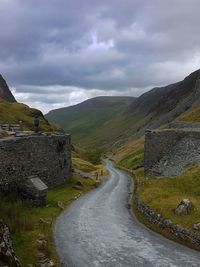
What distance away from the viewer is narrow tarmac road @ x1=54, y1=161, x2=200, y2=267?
28.9m

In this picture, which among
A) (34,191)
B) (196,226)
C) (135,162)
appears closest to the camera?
(196,226)

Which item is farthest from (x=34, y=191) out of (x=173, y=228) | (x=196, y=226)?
Result: (x=196, y=226)

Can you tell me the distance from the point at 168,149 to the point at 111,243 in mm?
46386

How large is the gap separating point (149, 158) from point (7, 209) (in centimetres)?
4468

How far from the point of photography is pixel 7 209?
128 ft

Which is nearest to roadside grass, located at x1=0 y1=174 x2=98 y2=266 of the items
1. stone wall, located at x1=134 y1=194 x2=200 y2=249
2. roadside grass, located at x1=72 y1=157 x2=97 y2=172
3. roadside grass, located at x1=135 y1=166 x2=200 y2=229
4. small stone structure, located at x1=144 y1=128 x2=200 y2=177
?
stone wall, located at x1=134 y1=194 x2=200 y2=249

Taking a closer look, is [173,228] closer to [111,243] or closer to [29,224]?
[111,243]

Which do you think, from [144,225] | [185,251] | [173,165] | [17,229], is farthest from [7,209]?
[173,165]

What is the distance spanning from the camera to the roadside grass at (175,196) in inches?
1388

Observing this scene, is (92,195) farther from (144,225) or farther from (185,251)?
(185,251)

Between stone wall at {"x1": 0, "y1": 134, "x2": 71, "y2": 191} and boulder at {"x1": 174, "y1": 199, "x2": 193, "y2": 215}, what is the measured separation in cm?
1939

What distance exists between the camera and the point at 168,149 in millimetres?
78250

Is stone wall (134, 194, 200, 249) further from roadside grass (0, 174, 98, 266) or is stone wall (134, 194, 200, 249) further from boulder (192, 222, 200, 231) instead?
roadside grass (0, 174, 98, 266)

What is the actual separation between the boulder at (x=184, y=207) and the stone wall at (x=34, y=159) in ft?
63.6
